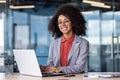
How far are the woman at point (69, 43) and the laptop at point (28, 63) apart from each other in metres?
0.23

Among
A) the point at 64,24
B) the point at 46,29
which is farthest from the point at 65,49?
the point at 46,29

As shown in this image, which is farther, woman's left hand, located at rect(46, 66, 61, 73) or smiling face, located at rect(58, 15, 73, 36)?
smiling face, located at rect(58, 15, 73, 36)

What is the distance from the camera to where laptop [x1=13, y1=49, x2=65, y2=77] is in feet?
9.33

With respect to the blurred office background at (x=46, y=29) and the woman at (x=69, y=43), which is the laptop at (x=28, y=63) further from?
the blurred office background at (x=46, y=29)

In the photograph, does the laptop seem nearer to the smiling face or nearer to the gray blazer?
the gray blazer

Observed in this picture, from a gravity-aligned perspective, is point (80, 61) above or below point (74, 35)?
below

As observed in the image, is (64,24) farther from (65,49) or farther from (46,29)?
(46,29)

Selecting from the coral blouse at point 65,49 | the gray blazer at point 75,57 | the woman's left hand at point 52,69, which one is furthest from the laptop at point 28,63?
the coral blouse at point 65,49

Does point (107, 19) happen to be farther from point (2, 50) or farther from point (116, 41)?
point (2, 50)

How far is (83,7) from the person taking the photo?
9055 mm

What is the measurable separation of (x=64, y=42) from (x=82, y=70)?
32cm

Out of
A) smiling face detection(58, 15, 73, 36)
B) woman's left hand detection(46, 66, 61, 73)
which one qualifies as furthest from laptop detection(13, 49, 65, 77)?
smiling face detection(58, 15, 73, 36)

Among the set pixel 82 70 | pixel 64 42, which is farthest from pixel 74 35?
pixel 82 70

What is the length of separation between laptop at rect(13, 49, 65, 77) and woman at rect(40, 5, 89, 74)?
233 millimetres
